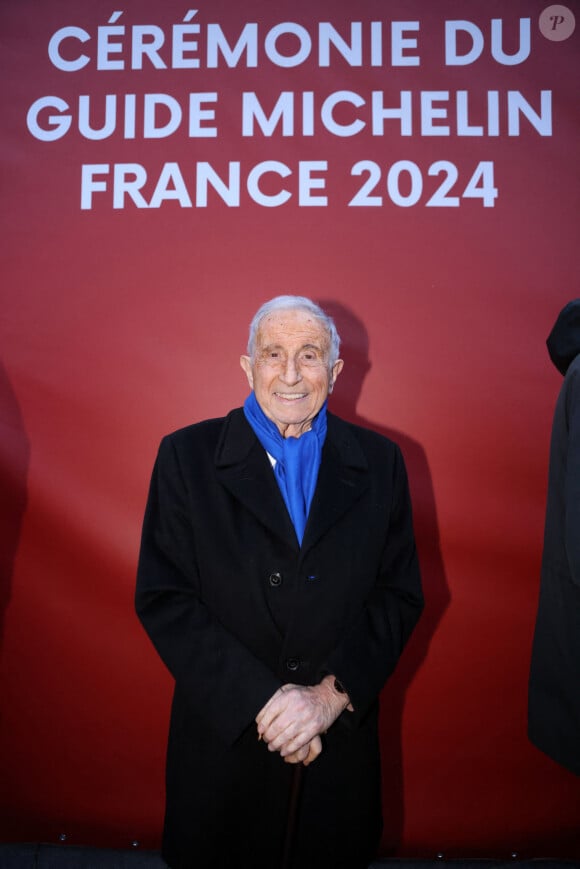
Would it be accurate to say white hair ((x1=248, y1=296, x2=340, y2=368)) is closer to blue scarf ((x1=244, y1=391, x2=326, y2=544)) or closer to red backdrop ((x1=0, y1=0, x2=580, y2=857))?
blue scarf ((x1=244, y1=391, x2=326, y2=544))

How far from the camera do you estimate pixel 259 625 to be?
123 cm

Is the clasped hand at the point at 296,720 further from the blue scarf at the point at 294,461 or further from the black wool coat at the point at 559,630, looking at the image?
the black wool coat at the point at 559,630

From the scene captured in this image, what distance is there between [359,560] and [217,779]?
19.7 inches

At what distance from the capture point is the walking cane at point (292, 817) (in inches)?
48.4

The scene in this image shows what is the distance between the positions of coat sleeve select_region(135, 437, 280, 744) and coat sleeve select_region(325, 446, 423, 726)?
15 cm

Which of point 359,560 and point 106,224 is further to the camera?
point 106,224

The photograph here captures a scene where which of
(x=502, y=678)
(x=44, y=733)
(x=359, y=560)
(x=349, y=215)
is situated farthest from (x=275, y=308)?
(x=44, y=733)

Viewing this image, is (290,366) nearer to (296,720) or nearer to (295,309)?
(295,309)

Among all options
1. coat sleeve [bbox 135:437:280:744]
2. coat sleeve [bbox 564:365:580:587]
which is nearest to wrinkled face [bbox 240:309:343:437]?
coat sleeve [bbox 135:437:280:744]

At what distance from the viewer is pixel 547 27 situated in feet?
6.37

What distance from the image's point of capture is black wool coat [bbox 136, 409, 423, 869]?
1223 mm

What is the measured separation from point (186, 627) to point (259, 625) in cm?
14

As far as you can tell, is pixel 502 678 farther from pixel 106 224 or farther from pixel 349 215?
pixel 106 224

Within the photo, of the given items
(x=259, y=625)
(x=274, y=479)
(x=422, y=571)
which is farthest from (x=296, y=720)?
(x=422, y=571)
